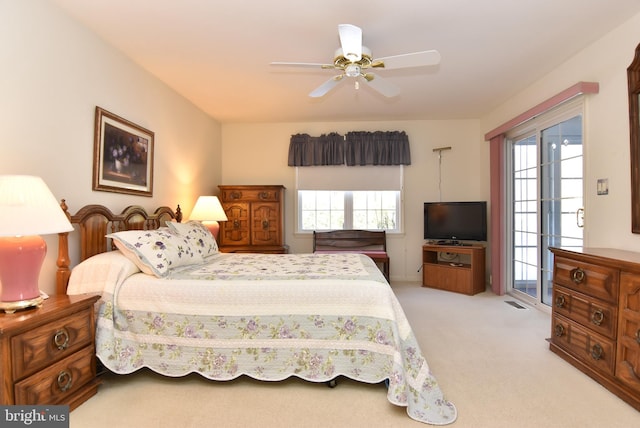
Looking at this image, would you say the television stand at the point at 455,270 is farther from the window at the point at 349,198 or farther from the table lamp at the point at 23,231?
the table lamp at the point at 23,231

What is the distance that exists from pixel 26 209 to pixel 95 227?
0.93m

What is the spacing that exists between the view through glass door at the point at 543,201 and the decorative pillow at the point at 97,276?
12.6 feet

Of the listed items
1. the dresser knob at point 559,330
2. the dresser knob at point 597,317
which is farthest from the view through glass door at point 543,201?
the dresser knob at point 597,317

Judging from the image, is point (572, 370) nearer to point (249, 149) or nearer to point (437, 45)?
point (437, 45)

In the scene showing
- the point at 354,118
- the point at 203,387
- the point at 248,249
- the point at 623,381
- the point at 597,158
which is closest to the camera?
the point at 623,381

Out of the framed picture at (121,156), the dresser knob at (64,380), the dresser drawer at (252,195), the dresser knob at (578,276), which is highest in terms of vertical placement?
the framed picture at (121,156)

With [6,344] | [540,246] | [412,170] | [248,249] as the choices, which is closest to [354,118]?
[412,170]

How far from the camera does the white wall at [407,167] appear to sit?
492 centimetres

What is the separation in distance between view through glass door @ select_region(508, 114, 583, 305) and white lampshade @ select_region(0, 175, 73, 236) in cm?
400

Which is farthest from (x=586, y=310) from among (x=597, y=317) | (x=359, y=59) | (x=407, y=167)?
(x=407, y=167)

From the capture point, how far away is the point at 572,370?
2242mm

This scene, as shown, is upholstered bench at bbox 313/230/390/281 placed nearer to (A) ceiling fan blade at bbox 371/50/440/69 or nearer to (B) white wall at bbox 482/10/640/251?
(B) white wall at bbox 482/10/640/251

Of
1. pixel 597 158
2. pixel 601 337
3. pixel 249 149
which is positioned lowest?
pixel 601 337

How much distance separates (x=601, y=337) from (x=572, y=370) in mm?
353
